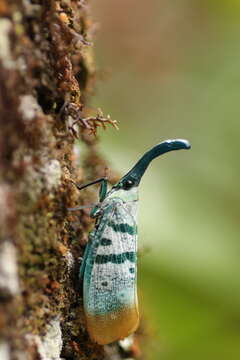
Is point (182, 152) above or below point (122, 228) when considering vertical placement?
above

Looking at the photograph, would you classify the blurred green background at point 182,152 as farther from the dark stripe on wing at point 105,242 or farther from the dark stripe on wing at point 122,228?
the dark stripe on wing at point 105,242

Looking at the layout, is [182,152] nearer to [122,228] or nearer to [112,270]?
[122,228]

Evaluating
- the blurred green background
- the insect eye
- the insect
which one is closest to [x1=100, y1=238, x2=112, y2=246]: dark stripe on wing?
the insect

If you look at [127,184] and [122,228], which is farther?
[127,184]

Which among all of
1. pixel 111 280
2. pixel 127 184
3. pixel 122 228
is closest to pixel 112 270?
pixel 111 280

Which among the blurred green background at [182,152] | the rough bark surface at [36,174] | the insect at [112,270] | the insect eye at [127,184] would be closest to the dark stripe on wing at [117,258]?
the insect at [112,270]

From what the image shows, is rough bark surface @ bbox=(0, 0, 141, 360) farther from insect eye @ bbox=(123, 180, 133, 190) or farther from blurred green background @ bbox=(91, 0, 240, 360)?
blurred green background @ bbox=(91, 0, 240, 360)

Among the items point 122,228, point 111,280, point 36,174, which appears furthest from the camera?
point 122,228
